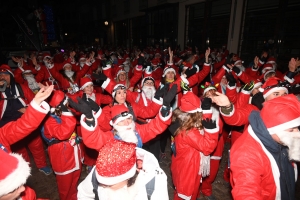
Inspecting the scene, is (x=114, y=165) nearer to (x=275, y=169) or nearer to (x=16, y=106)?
(x=275, y=169)

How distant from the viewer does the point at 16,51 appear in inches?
402

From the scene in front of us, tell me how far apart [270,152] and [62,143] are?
2.78 m

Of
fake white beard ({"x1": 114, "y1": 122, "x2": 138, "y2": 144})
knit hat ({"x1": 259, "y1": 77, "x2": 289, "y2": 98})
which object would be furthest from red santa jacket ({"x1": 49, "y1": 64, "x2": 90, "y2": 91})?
knit hat ({"x1": 259, "y1": 77, "x2": 289, "y2": 98})

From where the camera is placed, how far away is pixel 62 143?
9.91ft

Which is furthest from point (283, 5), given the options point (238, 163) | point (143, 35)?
point (143, 35)

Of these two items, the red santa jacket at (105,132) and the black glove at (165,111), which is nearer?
the red santa jacket at (105,132)

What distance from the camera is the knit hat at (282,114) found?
1.69 metres

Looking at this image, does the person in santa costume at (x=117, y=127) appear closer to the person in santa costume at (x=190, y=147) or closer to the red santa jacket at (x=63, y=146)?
the person in santa costume at (x=190, y=147)

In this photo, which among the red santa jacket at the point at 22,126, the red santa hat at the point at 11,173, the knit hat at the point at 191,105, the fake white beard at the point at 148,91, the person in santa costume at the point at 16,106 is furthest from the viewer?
the fake white beard at the point at 148,91

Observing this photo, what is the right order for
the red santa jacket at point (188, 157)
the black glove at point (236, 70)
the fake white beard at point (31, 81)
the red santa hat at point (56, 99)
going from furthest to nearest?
1. the fake white beard at point (31, 81)
2. the black glove at point (236, 70)
3. the red santa hat at point (56, 99)
4. the red santa jacket at point (188, 157)

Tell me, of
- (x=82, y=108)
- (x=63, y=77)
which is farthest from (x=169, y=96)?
(x=63, y=77)

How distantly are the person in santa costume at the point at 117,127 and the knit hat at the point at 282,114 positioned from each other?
131 cm

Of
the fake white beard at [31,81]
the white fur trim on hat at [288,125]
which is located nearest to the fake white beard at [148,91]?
the white fur trim on hat at [288,125]

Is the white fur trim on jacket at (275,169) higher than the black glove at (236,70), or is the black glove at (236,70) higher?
the black glove at (236,70)
